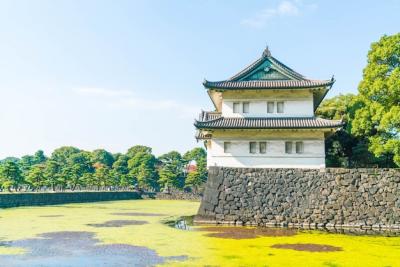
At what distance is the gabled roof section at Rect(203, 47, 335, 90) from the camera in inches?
861

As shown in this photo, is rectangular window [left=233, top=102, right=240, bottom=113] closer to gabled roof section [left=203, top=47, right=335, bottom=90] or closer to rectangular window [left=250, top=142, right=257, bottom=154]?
gabled roof section [left=203, top=47, right=335, bottom=90]

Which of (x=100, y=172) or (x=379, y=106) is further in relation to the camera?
(x=100, y=172)

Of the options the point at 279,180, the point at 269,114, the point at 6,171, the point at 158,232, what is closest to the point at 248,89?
the point at 269,114

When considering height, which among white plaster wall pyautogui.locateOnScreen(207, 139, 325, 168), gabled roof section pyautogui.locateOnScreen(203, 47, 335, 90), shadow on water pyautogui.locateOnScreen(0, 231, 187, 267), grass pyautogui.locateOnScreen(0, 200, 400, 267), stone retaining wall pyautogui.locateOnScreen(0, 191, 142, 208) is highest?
gabled roof section pyautogui.locateOnScreen(203, 47, 335, 90)

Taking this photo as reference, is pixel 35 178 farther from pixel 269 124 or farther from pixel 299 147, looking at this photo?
pixel 299 147

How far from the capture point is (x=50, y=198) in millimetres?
34062

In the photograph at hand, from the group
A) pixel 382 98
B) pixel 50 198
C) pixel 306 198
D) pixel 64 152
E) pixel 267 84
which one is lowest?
pixel 50 198

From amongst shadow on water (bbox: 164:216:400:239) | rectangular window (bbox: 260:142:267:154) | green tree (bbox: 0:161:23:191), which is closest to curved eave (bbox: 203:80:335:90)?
rectangular window (bbox: 260:142:267:154)

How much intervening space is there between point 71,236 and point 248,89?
12.5 m

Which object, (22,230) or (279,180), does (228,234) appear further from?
(22,230)

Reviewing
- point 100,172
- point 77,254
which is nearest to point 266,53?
point 77,254

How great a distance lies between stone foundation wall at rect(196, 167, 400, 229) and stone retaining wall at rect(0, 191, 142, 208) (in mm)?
16680

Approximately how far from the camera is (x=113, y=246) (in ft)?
40.7

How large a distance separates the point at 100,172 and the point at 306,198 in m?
38.0
